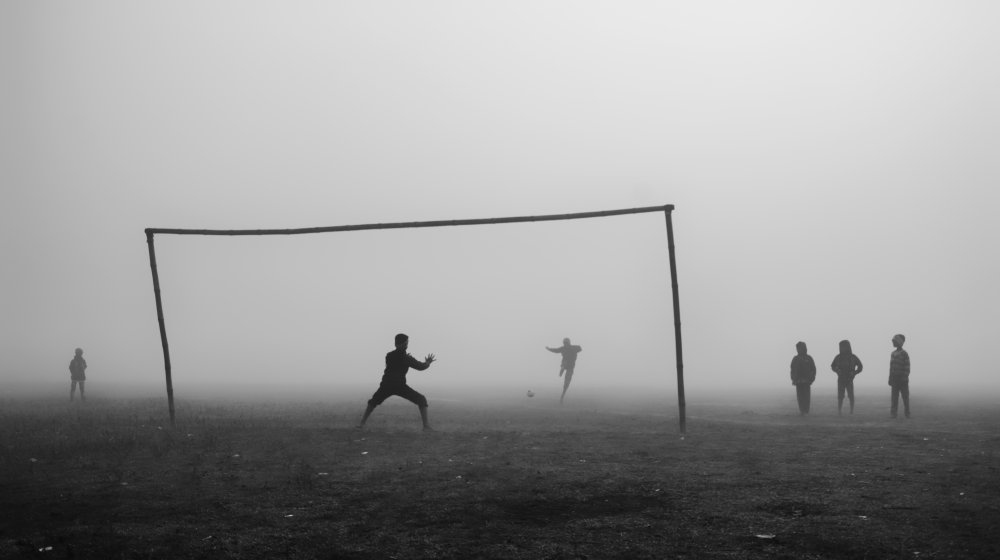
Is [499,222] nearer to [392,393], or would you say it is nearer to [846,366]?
[392,393]

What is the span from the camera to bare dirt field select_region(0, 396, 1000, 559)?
6.07 m

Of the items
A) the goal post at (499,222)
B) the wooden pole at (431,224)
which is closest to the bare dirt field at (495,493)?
the goal post at (499,222)

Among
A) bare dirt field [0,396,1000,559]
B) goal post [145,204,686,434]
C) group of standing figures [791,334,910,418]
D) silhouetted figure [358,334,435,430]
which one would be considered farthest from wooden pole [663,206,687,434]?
group of standing figures [791,334,910,418]

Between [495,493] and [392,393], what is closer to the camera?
[495,493]

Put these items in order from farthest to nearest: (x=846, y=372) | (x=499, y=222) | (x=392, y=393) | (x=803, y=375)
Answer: (x=803, y=375)
(x=846, y=372)
(x=499, y=222)
(x=392, y=393)

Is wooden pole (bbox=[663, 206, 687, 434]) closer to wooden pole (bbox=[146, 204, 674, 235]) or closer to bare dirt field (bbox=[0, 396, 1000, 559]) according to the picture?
wooden pole (bbox=[146, 204, 674, 235])

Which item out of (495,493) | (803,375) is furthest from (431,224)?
(803,375)

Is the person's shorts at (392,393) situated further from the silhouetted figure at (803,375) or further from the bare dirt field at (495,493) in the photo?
the silhouetted figure at (803,375)

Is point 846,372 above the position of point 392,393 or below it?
below

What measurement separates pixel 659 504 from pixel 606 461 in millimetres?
2846

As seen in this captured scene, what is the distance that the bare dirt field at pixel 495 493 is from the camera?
607 centimetres

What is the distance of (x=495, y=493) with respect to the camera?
8.13 meters

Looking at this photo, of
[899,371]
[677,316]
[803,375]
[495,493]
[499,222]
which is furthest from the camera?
[803,375]

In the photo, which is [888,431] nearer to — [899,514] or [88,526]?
[899,514]
